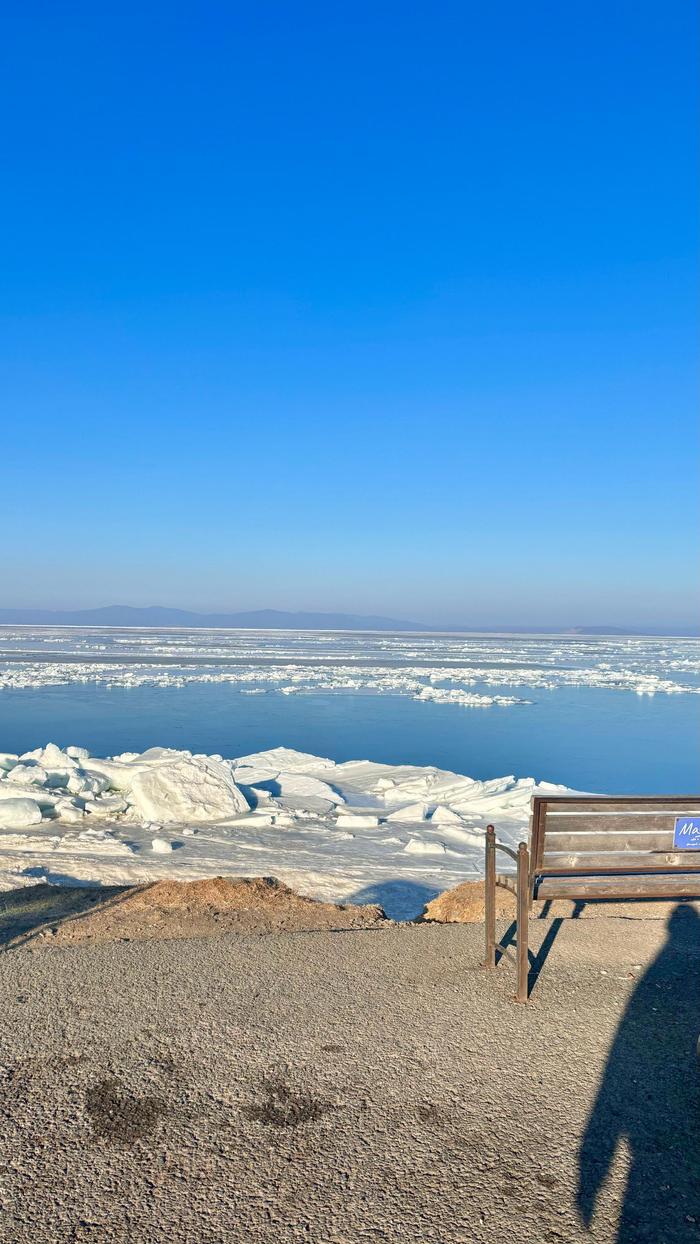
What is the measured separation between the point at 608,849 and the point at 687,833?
0.48 meters

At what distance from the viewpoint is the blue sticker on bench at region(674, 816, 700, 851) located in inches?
193

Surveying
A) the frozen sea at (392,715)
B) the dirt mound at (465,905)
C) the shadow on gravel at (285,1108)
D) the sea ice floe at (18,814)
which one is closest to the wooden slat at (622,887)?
the shadow on gravel at (285,1108)

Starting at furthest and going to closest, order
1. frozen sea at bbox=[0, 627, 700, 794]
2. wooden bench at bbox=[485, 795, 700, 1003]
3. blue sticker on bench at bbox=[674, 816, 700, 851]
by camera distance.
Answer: frozen sea at bbox=[0, 627, 700, 794] → blue sticker on bench at bbox=[674, 816, 700, 851] → wooden bench at bbox=[485, 795, 700, 1003]

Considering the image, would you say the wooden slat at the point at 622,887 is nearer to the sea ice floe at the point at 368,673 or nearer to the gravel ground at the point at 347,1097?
the gravel ground at the point at 347,1097

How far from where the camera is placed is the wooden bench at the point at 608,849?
189 inches

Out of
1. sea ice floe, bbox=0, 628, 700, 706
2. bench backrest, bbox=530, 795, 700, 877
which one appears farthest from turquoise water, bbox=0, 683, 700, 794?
bench backrest, bbox=530, 795, 700, 877

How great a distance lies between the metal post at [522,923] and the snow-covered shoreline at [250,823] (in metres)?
4.11

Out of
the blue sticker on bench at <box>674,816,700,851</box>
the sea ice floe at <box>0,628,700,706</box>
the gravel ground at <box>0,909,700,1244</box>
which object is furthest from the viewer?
the sea ice floe at <box>0,628,700,706</box>

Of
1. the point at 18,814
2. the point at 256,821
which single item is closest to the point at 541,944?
the point at 256,821

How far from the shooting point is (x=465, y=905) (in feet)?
25.1

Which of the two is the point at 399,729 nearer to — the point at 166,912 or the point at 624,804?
the point at 166,912

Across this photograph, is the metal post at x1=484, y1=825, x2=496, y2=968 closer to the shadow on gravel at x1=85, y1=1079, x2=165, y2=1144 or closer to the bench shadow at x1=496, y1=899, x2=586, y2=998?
→ the bench shadow at x1=496, y1=899, x2=586, y2=998

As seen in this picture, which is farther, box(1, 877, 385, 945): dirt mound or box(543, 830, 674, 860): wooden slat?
box(1, 877, 385, 945): dirt mound

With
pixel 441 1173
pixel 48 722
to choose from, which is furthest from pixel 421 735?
pixel 441 1173
